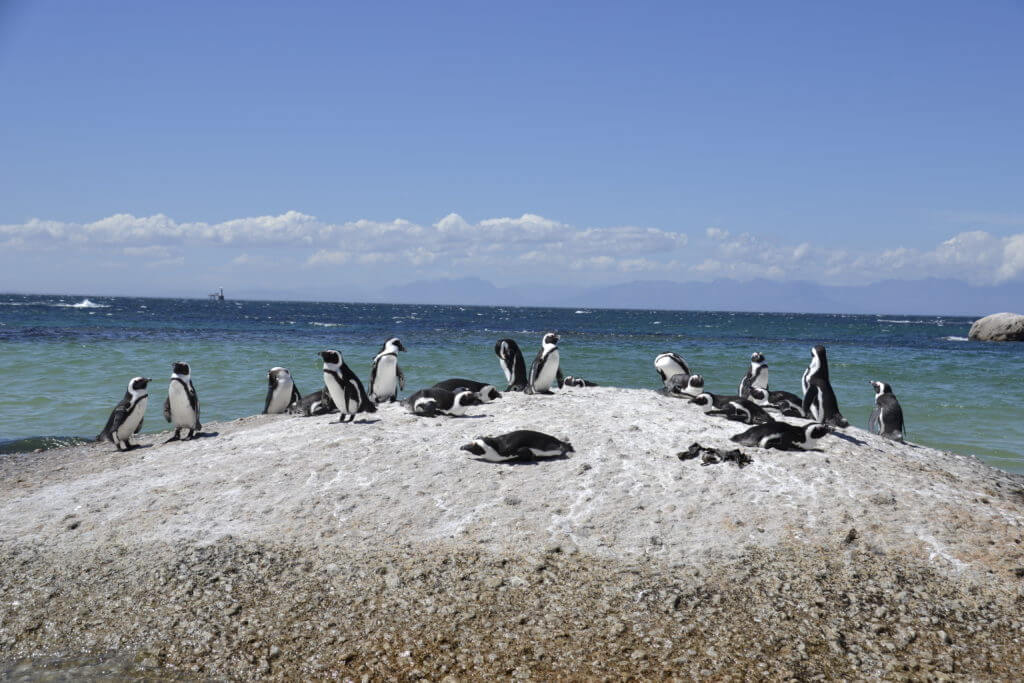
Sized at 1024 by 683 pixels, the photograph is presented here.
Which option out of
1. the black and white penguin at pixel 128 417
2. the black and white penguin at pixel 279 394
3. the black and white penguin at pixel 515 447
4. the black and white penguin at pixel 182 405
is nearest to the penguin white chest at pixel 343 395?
the black and white penguin at pixel 182 405

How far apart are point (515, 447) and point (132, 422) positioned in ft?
16.5

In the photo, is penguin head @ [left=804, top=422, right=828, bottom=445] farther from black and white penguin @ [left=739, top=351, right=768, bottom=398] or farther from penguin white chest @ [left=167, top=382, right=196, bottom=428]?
penguin white chest @ [left=167, top=382, right=196, bottom=428]

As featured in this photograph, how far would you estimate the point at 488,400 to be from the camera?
10539 millimetres

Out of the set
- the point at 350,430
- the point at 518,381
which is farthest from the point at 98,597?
the point at 518,381

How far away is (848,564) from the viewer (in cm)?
551

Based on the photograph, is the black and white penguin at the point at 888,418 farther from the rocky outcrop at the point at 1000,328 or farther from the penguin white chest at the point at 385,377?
the rocky outcrop at the point at 1000,328

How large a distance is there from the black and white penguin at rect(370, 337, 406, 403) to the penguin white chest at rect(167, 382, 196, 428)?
3.04m

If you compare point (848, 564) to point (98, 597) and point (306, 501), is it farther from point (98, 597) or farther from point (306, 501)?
point (98, 597)

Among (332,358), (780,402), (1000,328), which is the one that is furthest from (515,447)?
(1000,328)

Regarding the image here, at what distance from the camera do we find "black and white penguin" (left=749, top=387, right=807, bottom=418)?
1048 cm

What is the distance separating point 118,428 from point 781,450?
301 inches

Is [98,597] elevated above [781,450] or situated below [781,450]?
below

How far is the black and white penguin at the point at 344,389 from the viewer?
954 centimetres

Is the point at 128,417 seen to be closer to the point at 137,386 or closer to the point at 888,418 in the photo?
the point at 137,386
